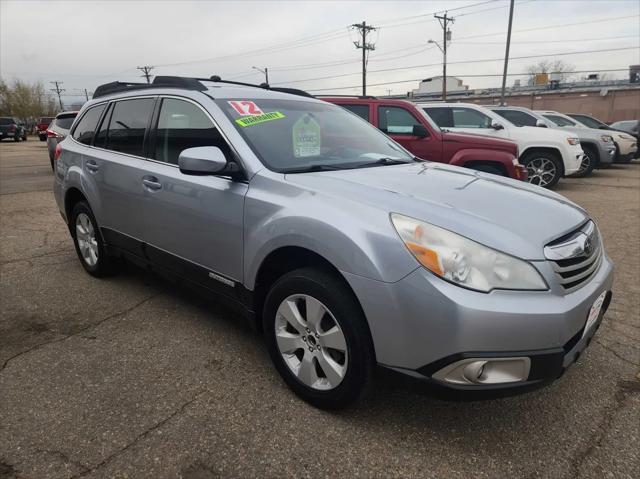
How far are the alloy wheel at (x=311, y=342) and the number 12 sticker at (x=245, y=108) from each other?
126 centimetres

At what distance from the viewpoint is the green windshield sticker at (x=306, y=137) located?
2.89 meters

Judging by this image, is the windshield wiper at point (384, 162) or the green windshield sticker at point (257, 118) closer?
the green windshield sticker at point (257, 118)

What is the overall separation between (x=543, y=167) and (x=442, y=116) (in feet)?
7.85

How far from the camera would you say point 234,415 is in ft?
7.77

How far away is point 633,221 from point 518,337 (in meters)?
6.34

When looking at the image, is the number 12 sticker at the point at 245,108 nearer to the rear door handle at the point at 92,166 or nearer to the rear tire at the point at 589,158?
the rear door handle at the point at 92,166

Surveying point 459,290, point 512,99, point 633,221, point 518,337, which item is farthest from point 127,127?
point 512,99

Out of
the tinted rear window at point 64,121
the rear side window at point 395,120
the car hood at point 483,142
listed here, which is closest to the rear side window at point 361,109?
the rear side window at point 395,120

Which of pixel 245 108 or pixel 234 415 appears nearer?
pixel 234 415

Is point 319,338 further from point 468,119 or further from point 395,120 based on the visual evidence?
point 468,119

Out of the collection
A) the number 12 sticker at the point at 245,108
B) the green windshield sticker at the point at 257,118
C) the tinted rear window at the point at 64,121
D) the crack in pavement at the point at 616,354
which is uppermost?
the tinted rear window at the point at 64,121

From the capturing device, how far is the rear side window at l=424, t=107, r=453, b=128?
9.49m

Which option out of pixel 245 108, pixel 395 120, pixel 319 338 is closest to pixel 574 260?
pixel 319 338

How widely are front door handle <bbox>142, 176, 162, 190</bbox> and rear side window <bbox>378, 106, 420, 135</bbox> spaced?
Answer: 197 inches
